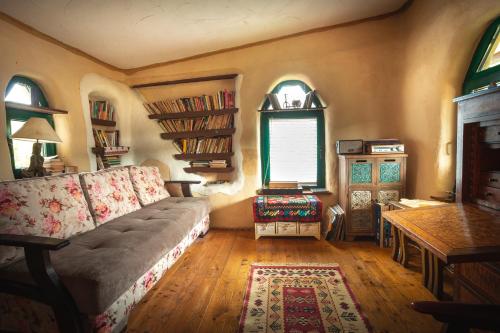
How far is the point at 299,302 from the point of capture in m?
1.79

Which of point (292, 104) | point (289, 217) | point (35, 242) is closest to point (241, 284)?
point (289, 217)

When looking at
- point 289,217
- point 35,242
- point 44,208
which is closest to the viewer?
point 35,242

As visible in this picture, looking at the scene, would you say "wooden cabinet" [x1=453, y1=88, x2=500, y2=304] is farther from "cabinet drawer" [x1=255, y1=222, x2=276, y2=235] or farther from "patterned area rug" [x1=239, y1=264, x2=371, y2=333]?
"cabinet drawer" [x1=255, y1=222, x2=276, y2=235]

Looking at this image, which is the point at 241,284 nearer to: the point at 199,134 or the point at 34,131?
the point at 199,134

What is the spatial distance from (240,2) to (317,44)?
4.52 feet

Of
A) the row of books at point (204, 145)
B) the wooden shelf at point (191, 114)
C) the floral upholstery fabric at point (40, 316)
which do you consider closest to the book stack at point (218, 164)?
the row of books at point (204, 145)

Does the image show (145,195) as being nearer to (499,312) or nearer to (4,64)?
(4,64)

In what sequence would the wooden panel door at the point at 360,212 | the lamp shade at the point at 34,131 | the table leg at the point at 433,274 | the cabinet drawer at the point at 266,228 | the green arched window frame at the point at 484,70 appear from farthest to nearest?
1. the cabinet drawer at the point at 266,228
2. the wooden panel door at the point at 360,212
3. the lamp shade at the point at 34,131
4. the green arched window frame at the point at 484,70
5. the table leg at the point at 433,274

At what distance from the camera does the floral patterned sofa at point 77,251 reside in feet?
4.19

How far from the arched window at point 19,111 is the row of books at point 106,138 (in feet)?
1.97

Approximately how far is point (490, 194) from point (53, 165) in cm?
376

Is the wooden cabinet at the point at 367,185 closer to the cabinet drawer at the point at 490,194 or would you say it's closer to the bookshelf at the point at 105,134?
the cabinet drawer at the point at 490,194

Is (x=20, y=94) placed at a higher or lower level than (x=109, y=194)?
higher

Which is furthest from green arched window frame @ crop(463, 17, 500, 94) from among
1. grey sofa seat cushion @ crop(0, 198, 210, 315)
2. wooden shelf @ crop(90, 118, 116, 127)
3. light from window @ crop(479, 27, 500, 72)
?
wooden shelf @ crop(90, 118, 116, 127)
